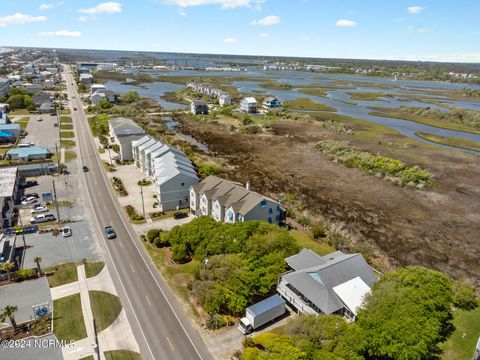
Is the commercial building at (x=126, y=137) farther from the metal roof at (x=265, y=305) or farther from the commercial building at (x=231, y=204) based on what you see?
the metal roof at (x=265, y=305)

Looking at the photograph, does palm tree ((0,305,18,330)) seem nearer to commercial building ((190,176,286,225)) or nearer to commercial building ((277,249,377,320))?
commercial building ((277,249,377,320))

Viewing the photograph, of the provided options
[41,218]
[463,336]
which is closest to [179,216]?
[41,218]

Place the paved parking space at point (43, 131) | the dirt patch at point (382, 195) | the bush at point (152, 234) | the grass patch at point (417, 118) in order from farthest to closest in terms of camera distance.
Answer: the grass patch at point (417, 118) < the paved parking space at point (43, 131) < the dirt patch at point (382, 195) < the bush at point (152, 234)

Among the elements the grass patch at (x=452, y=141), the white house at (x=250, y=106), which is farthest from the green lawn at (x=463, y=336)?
the white house at (x=250, y=106)

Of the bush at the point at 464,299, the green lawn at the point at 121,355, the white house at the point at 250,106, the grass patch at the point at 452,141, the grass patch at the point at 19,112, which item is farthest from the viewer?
the white house at the point at 250,106

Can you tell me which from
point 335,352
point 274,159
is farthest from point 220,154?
point 335,352

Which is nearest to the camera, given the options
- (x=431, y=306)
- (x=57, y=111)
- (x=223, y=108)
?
(x=431, y=306)

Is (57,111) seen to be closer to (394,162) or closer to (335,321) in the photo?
(394,162)

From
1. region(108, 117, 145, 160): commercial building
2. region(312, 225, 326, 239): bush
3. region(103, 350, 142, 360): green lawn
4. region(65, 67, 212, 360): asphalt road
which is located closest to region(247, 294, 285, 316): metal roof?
region(65, 67, 212, 360): asphalt road

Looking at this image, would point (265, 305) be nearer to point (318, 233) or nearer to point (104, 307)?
point (104, 307)
